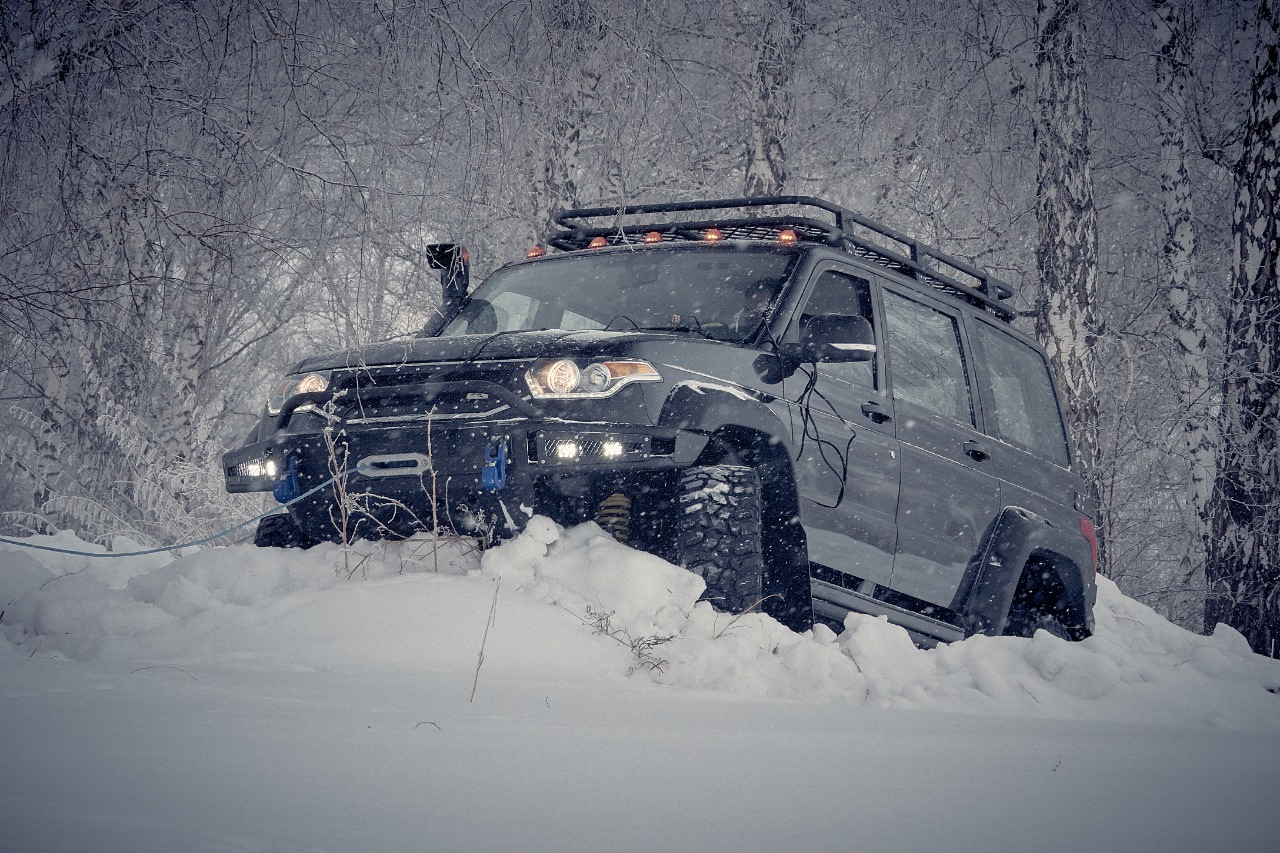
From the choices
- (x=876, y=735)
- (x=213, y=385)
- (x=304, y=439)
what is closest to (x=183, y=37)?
(x=304, y=439)

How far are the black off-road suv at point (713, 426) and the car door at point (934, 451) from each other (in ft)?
0.04

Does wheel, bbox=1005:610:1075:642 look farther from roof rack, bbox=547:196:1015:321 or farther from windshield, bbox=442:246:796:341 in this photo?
windshield, bbox=442:246:796:341

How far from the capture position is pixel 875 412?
5.26 metres

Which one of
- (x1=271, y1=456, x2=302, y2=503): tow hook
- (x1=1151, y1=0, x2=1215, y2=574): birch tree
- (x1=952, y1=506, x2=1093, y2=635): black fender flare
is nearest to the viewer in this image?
(x1=271, y1=456, x2=302, y2=503): tow hook

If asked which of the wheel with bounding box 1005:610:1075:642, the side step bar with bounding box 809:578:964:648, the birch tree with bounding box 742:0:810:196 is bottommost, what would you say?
the wheel with bounding box 1005:610:1075:642

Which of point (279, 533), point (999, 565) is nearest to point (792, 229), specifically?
point (999, 565)

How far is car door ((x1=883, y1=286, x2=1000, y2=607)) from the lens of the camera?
5.36 meters

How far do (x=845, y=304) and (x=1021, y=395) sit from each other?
1.74 m

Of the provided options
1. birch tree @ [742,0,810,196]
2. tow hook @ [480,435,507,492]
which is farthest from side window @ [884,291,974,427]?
birch tree @ [742,0,810,196]

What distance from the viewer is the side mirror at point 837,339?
4621 mm

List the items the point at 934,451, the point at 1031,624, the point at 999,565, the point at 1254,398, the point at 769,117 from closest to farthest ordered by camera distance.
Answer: the point at 934,451 < the point at 999,565 < the point at 1031,624 < the point at 1254,398 < the point at 769,117

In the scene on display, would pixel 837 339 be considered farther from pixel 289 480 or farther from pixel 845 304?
pixel 289 480

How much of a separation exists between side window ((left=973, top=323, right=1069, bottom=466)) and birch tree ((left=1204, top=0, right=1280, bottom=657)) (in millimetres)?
2730

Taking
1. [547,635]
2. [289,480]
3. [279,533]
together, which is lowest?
[547,635]
